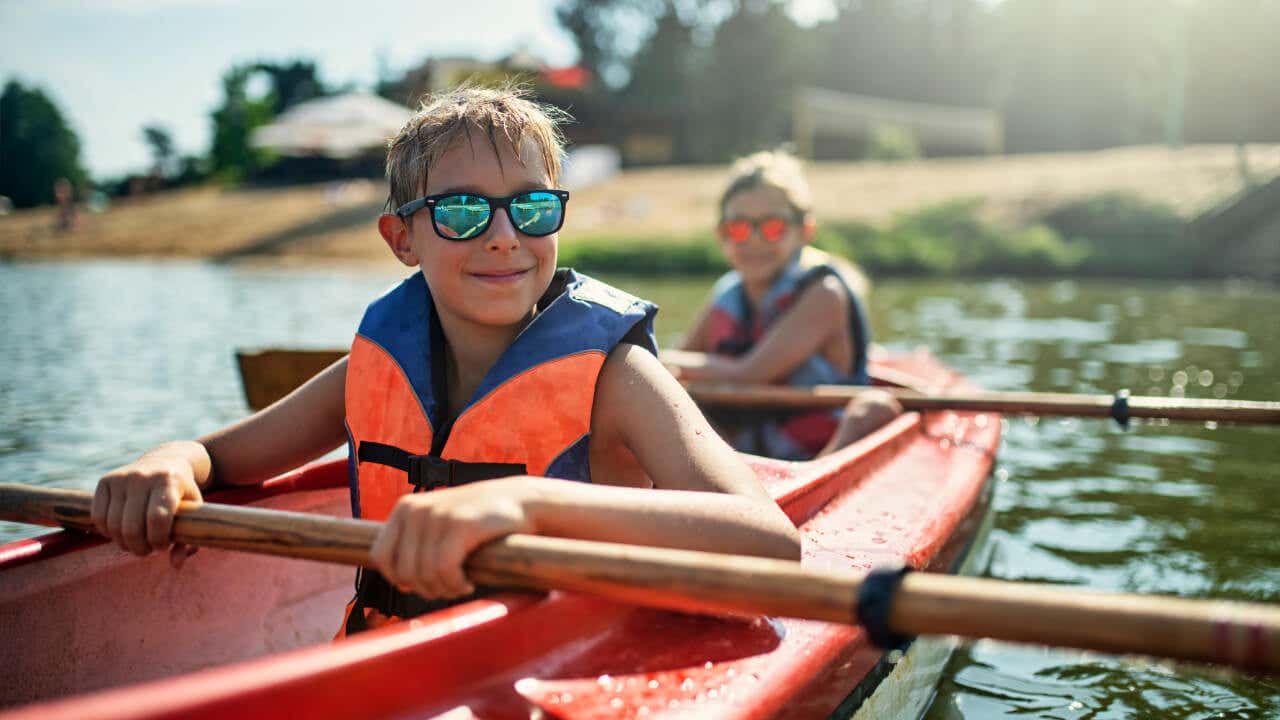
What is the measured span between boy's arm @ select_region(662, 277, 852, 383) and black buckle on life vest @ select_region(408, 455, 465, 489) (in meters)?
2.38

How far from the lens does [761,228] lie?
418cm

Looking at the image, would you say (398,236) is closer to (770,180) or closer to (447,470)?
(447,470)

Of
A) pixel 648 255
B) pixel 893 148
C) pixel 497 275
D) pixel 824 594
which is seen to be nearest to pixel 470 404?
pixel 497 275

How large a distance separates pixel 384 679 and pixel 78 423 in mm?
5029

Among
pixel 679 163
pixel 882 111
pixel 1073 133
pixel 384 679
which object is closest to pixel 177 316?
pixel 384 679

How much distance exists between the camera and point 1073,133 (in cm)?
3356

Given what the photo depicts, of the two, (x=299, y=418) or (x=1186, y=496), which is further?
(x=1186, y=496)

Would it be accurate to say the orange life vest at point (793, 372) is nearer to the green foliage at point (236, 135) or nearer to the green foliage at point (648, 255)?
the green foliage at point (648, 255)

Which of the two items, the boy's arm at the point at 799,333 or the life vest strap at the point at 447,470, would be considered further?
the boy's arm at the point at 799,333

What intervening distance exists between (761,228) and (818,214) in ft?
49.7

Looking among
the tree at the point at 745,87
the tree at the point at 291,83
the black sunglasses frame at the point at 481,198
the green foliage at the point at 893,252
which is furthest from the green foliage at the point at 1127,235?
the tree at the point at 291,83

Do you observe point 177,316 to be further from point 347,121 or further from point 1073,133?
point 1073,133

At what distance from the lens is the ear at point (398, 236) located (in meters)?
2.03

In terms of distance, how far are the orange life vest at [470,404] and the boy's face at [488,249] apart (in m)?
0.07
